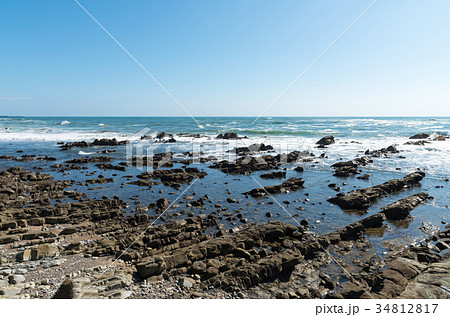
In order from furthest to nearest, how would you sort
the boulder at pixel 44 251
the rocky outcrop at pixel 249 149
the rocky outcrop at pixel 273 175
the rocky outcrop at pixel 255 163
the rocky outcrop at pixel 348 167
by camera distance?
the rocky outcrop at pixel 249 149 < the rocky outcrop at pixel 255 163 < the rocky outcrop at pixel 348 167 < the rocky outcrop at pixel 273 175 < the boulder at pixel 44 251

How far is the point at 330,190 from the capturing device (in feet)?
50.4

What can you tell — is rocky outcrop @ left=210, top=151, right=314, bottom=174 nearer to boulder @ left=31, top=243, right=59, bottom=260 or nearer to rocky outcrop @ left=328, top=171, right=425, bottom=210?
rocky outcrop @ left=328, top=171, right=425, bottom=210

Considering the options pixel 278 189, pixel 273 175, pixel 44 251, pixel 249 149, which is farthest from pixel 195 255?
pixel 249 149

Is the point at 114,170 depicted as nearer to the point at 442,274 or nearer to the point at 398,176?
the point at 442,274

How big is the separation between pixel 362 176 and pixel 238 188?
10.0m

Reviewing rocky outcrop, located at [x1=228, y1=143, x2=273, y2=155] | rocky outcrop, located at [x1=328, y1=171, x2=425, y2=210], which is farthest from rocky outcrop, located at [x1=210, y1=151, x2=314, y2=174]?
rocky outcrop, located at [x1=328, y1=171, x2=425, y2=210]

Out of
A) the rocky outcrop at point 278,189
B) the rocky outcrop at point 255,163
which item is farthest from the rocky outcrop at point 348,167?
the rocky outcrop at point 278,189

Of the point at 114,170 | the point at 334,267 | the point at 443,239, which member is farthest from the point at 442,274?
the point at 114,170

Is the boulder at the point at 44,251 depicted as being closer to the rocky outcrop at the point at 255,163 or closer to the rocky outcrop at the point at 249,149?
the rocky outcrop at the point at 255,163

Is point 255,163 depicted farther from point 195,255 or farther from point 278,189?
point 195,255

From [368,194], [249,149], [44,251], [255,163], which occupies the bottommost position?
[44,251]

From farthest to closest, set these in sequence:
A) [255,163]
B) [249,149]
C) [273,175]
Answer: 1. [249,149]
2. [255,163]
3. [273,175]

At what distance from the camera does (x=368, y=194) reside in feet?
45.0

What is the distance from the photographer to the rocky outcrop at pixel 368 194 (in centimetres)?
1238
